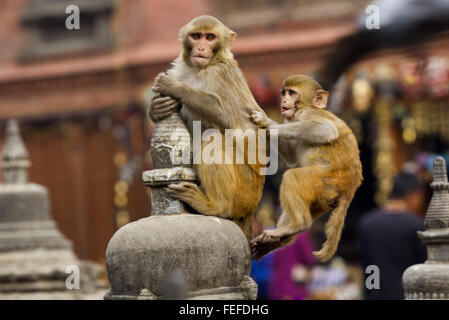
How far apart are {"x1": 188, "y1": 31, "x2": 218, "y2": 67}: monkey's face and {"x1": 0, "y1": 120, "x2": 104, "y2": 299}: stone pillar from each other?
2.90 metres

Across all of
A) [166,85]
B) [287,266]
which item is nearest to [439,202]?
[166,85]

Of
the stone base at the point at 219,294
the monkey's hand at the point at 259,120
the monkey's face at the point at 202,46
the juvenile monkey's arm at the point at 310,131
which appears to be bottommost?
the stone base at the point at 219,294

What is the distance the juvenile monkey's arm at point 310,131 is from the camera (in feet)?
16.9

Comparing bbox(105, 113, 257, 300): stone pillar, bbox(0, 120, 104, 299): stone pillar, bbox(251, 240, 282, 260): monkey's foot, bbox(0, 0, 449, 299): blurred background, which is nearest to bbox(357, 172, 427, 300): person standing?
bbox(0, 120, 104, 299): stone pillar

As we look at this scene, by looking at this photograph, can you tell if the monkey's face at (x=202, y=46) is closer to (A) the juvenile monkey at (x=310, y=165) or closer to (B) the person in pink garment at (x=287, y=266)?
(A) the juvenile monkey at (x=310, y=165)

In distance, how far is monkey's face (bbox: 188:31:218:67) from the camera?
526cm

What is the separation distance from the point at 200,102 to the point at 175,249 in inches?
31.1

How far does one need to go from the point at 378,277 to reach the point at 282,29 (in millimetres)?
9065

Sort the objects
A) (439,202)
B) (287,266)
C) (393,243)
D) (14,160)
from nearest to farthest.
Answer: (439,202) → (393,243) → (14,160) → (287,266)

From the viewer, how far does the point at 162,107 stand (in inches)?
206

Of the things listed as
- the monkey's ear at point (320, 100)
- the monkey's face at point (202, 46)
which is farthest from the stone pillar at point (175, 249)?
the monkey's ear at point (320, 100)

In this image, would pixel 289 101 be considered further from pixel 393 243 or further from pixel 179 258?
pixel 393 243

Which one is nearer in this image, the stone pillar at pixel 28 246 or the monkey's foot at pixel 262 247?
the monkey's foot at pixel 262 247

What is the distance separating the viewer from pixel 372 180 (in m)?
14.9
